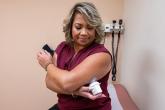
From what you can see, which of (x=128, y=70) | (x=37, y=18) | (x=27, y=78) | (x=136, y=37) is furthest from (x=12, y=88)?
(x=136, y=37)

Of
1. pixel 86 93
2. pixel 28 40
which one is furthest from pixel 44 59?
pixel 28 40

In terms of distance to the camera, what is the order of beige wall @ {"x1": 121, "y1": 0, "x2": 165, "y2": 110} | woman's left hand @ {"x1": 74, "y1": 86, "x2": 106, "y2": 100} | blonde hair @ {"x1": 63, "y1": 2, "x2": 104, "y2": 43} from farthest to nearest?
beige wall @ {"x1": 121, "y1": 0, "x2": 165, "y2": 110} → blonde hair @ {"x1": 63, "y1": 2, "x2": 104, "y2": 43} → woman's left hand @ {"x1": 74, "y1": 86, "x2": 106, "y2": 100}

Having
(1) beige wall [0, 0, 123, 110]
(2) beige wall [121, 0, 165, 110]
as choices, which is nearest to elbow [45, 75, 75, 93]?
(2) beige wall [121, 0, 165, 110]

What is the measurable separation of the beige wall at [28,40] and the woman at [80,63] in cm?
110

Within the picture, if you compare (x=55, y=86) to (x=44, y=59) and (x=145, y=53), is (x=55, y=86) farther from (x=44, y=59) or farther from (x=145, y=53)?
(x=145, y=53)

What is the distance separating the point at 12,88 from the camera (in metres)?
2.74

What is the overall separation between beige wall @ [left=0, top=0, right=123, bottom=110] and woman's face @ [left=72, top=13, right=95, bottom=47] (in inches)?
46.5

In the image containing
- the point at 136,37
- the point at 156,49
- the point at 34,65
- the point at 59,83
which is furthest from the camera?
the point at 34,65

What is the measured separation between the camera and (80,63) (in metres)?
1.40

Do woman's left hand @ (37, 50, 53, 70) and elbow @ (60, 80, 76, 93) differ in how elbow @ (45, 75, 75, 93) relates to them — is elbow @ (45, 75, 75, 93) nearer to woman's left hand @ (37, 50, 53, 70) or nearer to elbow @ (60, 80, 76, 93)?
elbow @ (60, 80, 76, 93)

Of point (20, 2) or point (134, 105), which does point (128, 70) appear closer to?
point (134, 105)

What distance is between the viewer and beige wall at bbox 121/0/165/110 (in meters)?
1.71

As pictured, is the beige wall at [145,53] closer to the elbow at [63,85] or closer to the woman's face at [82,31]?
the woman's face at [82,31]

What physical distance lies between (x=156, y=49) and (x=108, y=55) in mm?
517
